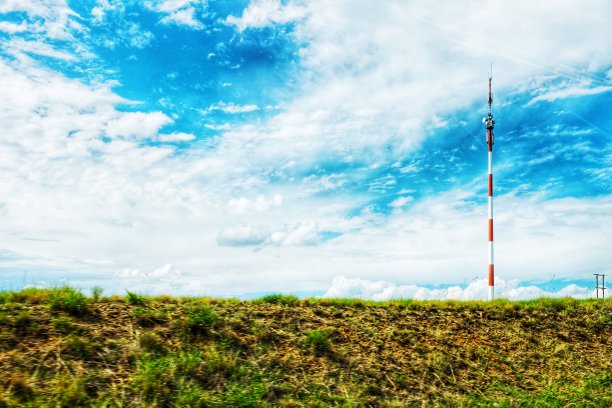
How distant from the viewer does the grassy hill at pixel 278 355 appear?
6.42m

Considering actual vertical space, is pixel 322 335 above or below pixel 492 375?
above

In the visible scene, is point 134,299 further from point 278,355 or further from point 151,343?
point 278,355

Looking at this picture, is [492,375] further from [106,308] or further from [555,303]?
[106,308]

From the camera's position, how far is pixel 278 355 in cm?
776

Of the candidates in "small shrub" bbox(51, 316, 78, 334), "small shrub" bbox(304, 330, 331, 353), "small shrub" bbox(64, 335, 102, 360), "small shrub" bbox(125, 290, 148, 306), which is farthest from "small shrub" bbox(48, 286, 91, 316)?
"small shrub" bbox(304, 330, 331, 353)

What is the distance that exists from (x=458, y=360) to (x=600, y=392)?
2721 mm

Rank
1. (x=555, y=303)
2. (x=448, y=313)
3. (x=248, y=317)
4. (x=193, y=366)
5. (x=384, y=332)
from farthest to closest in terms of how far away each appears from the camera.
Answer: (x=555, y=303) → (x=448, y=313) → (x=384, y=332) → (x=248, y=317) → (x=193, y=366)

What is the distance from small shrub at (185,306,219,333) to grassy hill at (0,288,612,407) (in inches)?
0.7

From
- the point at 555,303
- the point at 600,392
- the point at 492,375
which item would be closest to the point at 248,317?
the point at 492,375

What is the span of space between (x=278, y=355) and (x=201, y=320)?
1.38 metres

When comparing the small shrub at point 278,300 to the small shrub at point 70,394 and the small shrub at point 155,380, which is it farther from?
the small shrub at point 70,394

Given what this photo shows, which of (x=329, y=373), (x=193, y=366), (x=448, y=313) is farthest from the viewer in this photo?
(x=448, y=313)

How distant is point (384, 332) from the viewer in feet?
30.9

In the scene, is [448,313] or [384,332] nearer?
[384,332]
